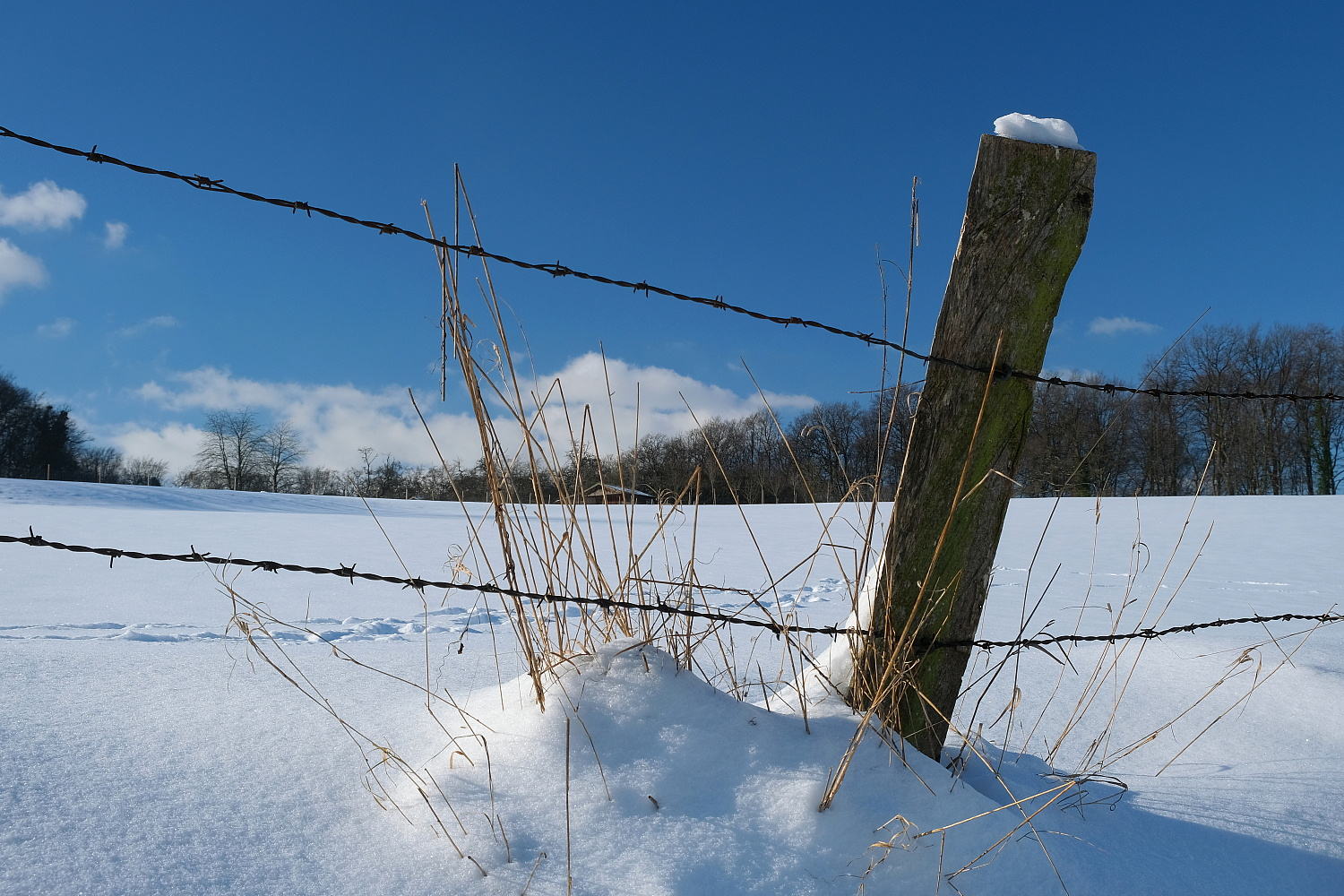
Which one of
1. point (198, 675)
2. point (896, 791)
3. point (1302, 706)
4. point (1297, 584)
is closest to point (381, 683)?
point (198, 675)

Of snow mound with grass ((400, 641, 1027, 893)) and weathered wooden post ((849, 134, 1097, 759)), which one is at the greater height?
weathered wooden post ((849, 134, 1097, 759))

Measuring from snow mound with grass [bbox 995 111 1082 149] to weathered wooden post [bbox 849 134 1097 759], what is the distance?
2 centimetres

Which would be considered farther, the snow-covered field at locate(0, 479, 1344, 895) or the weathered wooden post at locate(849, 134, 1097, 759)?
the weathered wooden post at locate(849, 134, 1097, 759)

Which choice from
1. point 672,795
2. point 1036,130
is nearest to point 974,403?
point 1036,130

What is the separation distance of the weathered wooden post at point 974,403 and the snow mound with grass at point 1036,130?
0.6 inches

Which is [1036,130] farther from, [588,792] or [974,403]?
[588,792]

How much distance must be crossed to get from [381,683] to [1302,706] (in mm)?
2839

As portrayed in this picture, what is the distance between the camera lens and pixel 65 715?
1415 mm

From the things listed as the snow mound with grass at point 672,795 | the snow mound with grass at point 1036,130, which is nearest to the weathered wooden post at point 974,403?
the snow mound with grass at point 1036,130

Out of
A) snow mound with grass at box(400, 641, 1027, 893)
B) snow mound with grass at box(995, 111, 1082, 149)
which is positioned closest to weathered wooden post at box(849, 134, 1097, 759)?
snow mound with grass at box(995, 111, 1082, 149)

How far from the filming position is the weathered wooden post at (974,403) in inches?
53.5

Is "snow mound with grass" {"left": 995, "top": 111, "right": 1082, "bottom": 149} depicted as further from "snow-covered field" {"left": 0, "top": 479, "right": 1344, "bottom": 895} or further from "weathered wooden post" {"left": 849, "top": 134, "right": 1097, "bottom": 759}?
"snow-covered field" {"left": 0, "top": 479, "right": 1344, "bottom": 895}

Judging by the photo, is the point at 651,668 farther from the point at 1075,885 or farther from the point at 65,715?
the point at 65,715

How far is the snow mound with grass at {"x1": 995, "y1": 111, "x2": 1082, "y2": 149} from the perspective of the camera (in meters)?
1.36
